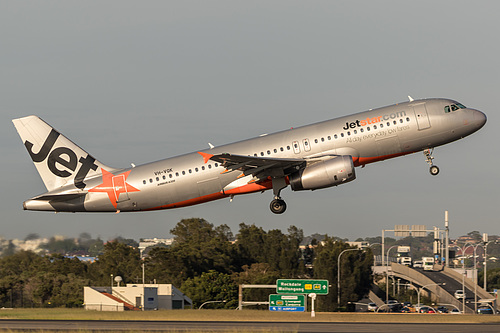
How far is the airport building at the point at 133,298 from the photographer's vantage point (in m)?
74.6

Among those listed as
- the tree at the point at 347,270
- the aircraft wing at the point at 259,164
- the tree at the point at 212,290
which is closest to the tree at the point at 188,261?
the tree at the point at 212,290

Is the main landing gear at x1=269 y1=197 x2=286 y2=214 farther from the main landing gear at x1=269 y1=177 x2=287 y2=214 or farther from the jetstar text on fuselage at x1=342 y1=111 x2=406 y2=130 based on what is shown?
the jetstar text on fuselage at x1=342 y1=111 x2=406 y2=130

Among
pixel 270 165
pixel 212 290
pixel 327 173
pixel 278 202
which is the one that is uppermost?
pixel 270 165

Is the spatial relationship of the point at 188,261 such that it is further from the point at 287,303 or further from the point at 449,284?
the point at 449,284

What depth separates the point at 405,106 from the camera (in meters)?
49.9

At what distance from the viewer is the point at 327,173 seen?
4828 cm

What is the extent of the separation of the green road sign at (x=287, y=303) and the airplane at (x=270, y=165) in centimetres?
1946

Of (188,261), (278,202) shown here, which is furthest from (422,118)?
(188,261)

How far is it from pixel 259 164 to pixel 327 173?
4.55 metres

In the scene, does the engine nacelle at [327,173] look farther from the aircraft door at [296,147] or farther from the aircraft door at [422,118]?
the aircraft door at [422,118]

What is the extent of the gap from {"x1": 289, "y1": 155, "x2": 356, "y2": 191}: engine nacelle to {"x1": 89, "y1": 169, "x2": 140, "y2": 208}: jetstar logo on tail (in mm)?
12064

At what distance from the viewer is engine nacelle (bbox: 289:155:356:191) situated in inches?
1892

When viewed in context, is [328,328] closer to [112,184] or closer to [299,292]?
[112,184]

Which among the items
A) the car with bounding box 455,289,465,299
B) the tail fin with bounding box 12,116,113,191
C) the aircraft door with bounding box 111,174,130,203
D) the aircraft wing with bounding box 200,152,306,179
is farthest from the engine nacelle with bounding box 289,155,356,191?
the car with bounding box 455,289,465,299
